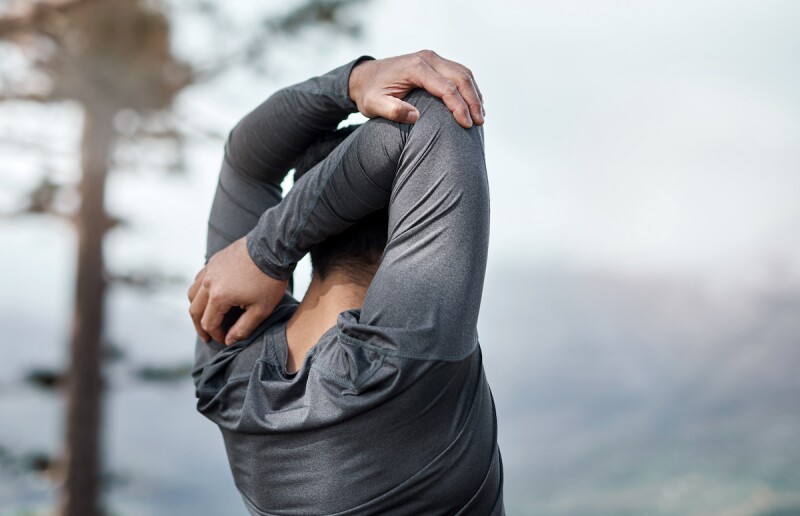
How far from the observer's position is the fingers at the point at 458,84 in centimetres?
72

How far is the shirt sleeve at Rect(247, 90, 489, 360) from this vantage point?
70 centimetres

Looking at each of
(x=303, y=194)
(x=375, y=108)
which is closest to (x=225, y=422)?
(x=303, y=194)

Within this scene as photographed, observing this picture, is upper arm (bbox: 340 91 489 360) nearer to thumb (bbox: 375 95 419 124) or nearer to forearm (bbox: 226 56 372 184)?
thumb (bbox: 375 95 419 124)

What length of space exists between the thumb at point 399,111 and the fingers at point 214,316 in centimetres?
28

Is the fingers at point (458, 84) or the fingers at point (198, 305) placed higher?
the fingers at point (458, 84)

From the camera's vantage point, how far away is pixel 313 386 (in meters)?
0.78

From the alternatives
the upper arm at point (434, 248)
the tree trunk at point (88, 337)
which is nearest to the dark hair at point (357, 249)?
the upper arm at point (434, 248)

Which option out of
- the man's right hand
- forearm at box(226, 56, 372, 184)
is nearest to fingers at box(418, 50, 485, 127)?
the man's right hand

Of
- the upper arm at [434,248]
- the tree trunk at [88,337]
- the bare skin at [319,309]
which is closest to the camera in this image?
the upper arm at [434,248]

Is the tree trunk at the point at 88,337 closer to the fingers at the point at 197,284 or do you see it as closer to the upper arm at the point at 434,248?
the fingers at the point at 197,284

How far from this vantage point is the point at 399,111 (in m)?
0.73

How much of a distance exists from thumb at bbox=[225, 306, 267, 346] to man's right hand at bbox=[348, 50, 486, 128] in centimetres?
25

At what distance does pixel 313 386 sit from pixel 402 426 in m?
0.10

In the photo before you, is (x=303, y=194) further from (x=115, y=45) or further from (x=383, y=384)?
(x=115, y=45)
